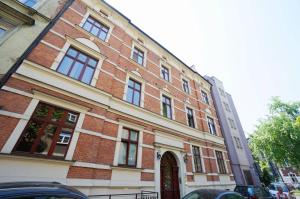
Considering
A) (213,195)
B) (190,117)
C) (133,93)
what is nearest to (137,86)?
(133,93)

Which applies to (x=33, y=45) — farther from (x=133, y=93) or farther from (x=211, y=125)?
(x=211, y=125)

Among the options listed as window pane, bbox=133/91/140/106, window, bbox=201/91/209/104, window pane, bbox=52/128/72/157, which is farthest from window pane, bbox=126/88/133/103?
window, bbox=201/91/209/104

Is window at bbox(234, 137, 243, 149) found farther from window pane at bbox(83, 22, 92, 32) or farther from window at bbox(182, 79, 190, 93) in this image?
window pane at bbox(83, 22, 92, 32)

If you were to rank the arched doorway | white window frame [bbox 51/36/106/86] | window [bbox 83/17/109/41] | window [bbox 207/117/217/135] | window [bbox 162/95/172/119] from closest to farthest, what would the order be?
1. white window frame [bbox 51/36/106/86]
2. the arched doorway
3. window [bbox 83/17/109/41]
4. window [bbox 162/95/172/119]
5. window [bbox 207/117/217/135]

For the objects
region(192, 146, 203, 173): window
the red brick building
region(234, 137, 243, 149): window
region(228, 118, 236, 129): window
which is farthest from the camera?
region(228, 118, 236, 129): window

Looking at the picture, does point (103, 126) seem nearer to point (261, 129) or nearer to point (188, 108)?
point (188, 108)

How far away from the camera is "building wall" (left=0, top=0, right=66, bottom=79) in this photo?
6242mm

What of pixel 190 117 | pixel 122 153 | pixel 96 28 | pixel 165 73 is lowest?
pixel 122 153

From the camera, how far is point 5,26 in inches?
278

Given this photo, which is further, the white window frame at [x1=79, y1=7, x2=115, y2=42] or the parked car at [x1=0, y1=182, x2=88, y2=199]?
the white window frame at [x1=79, y1=7, x2=115, y2=42]

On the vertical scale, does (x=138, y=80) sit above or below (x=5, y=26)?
above

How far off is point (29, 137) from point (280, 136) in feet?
97.1

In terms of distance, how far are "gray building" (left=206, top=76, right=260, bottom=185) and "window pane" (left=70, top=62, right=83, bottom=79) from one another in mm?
18786

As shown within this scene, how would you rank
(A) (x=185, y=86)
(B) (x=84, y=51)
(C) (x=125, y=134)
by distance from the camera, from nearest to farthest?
(C) (x=125, y=134) < (B) (x=84, y=51) < (A) (x=185, y=86)
